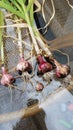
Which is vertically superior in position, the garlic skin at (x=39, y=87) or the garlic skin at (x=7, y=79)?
the garlic skin at (x=7, y=79)

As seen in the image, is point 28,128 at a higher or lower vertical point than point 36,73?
lower

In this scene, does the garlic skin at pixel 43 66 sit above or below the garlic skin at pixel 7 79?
above

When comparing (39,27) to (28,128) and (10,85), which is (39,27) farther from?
(28,128)

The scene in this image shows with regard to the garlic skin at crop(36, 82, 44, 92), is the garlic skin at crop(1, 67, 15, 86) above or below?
above

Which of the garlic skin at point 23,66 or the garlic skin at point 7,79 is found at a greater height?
the garlic skin at point 23,66

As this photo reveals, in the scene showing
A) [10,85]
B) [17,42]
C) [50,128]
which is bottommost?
[50,128]

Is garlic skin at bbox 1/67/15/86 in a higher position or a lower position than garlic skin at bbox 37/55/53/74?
lower

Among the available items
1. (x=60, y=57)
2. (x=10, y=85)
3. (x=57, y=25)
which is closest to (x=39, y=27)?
(x=57, y=25)

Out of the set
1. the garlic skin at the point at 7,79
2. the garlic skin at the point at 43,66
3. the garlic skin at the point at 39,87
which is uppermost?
the garlic skin at the point at 43,66

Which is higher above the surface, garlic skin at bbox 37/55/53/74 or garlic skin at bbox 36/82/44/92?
garlic skin at bbox 37/55/53/74

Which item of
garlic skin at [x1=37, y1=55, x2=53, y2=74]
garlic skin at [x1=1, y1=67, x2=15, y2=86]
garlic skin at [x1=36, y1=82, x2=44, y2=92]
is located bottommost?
garlic skin at [x1=36, y1=82, x2=44, y2=92]

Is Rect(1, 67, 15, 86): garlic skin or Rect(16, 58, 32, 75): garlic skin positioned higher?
Rect(16, 58, 32, 75): garlic skin
